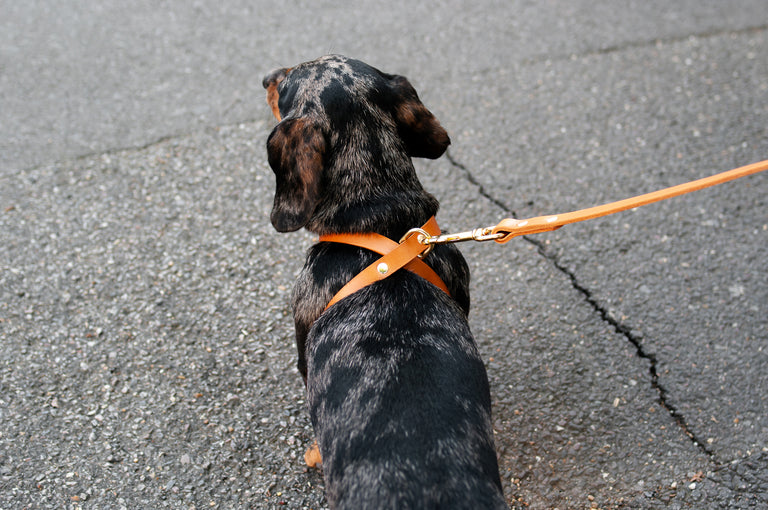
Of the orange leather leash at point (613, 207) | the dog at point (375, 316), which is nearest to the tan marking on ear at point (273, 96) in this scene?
the dog at point (375, 316)

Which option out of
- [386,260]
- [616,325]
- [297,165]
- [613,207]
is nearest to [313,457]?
[386,260]

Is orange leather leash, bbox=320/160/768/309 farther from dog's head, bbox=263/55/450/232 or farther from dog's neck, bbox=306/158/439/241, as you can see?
dog's head, bbox=263/55/450/232

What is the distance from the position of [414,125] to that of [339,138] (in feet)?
1.06

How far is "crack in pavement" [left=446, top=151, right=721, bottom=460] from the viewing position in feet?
9.56

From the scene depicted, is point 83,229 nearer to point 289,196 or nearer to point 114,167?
point 114,167

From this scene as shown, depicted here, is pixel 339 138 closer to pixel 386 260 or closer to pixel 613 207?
pixel 386 260

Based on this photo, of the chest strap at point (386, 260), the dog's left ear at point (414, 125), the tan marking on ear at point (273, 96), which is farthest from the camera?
the tan marking on ear at point (273, 96)

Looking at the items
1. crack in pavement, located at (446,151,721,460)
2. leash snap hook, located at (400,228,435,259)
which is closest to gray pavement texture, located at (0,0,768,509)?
crack in pavement, located at (446,151,721,460)

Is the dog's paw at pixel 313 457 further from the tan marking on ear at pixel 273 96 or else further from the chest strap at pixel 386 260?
the tan marking on ear at pixel 273 96

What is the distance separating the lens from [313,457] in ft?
8.82

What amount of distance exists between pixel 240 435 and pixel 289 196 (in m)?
1.20

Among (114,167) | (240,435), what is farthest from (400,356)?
(114,167)

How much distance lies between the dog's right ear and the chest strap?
0.20 m

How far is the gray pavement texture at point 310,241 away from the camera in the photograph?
2797 mm
